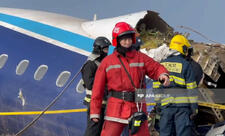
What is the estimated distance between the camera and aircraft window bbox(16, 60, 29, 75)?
9625 millimetres

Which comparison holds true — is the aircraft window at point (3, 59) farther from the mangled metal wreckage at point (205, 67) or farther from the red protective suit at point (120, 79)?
the red protective suit at point (120, 79)

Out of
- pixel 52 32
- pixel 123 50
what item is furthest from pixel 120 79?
pixel 52 32

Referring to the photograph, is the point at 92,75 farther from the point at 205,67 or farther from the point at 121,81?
the point at 205,67

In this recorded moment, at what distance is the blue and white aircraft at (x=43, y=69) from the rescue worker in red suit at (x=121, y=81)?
281 cm

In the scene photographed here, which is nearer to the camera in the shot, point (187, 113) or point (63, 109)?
point (187, 113)

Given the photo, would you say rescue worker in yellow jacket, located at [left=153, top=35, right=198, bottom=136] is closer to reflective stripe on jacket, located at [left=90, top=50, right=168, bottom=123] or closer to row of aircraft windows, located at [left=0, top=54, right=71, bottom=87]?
reflective stripe on jacket, located at [left=90, top=50, right=168, bottom=123]

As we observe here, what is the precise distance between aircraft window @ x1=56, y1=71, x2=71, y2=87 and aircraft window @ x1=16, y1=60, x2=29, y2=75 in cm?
107

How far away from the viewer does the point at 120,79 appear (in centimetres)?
554

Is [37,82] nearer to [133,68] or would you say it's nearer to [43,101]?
[43,101]

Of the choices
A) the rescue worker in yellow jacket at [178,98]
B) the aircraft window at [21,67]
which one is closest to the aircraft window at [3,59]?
the aircraft window at [21,67]

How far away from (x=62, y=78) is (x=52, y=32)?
161 cm

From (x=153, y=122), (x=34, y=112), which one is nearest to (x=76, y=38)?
(x=34, y=112)

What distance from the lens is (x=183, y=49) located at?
728 cm

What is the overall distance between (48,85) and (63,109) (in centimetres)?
82
